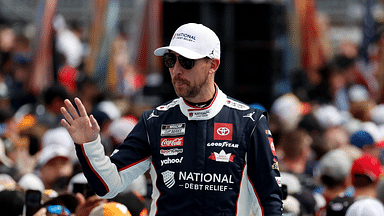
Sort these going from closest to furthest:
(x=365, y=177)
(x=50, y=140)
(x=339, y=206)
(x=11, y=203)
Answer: (x=11, y=203) < (x=339, y=206) < (x=365, y=177) < (x=50, y=140)

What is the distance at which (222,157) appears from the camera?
320 cm

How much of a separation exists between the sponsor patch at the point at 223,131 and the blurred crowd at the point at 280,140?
1.04 feet

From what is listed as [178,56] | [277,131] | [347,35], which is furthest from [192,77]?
[347,35]

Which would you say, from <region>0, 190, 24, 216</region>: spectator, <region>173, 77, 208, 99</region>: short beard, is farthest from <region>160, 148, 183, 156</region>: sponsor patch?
<region>0, 190, 24, 216</region>: spectator

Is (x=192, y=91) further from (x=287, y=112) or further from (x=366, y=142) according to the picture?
(x=287, y=112)

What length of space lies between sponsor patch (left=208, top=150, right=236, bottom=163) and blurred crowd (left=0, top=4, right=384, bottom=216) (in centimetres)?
25

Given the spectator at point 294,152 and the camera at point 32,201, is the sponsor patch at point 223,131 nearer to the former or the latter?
the camera at point 32,201

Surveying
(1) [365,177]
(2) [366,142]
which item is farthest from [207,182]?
(2) [366,142]

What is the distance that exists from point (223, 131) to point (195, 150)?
0.20m

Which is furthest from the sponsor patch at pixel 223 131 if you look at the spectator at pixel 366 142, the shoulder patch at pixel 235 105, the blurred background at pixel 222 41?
the blurred background at pixel 222 41

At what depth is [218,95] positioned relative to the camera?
3426mm

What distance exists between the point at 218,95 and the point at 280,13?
7166 mm

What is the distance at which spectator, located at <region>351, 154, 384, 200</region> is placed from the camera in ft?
16.0

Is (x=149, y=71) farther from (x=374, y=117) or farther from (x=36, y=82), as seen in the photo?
(x=374, y=117)
